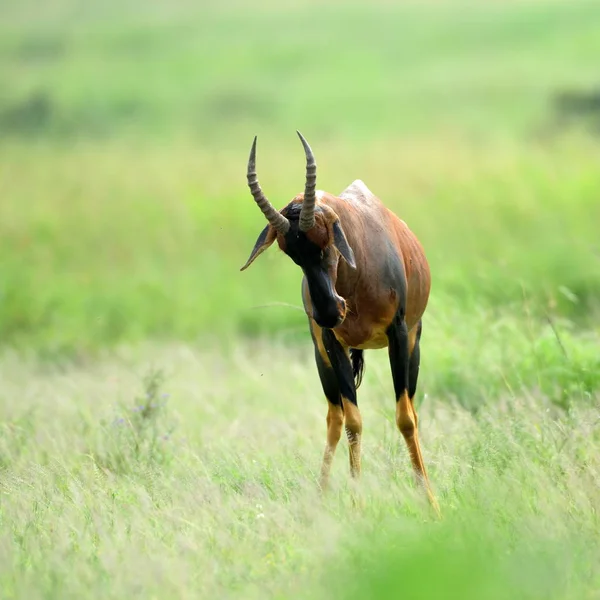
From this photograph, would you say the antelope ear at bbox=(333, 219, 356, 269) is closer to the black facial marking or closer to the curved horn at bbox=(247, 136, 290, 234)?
the black facial marking

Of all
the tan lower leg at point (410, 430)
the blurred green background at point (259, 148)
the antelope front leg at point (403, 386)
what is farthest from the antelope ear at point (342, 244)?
the blurred green background at point (259, 148)

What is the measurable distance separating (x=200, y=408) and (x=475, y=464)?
193 inches

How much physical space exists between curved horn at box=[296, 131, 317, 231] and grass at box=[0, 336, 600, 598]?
138 centimetres

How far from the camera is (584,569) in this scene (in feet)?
15.8

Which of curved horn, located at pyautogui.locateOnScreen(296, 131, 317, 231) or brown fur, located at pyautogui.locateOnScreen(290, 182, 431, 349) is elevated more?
curved horn, located at pyautogui.locateOnScreen(296, 131, 317, 231)

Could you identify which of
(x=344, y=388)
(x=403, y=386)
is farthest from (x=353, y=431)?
(x=403, y=386)

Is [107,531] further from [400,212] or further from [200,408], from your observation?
[400,212]

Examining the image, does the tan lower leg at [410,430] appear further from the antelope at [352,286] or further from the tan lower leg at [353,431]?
the tan lower leg at [353,431]

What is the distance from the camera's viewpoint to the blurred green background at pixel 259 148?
18.0 meters

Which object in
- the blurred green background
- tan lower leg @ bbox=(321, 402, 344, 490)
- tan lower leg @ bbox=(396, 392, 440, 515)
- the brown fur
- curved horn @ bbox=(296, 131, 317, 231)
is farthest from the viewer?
the blurred green background

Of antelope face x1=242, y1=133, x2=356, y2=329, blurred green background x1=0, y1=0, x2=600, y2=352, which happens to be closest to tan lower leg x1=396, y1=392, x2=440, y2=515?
antelope face x1=242, y1=133, x2=356, y2=329

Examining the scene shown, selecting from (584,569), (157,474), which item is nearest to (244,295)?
(157,474)

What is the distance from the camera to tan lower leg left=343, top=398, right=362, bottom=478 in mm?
6707

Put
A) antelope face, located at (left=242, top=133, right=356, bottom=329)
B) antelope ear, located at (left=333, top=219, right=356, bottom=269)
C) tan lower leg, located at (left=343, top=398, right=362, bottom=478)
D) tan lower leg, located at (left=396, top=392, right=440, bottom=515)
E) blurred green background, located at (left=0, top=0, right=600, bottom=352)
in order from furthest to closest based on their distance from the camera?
blurred green background, located at (left=0, top=0, right=600, bottom=352)
tan lower leg, located at (left=343, top=398, right=362, bottom=478)
tan lower leg, located at (left=396, top=392, right=440, bottom=515)
antelope ear, located at (left=333, top=219, right=356, bottom=269)
antelope face, located at (left=242, top=133, right=356, bottom=329)
